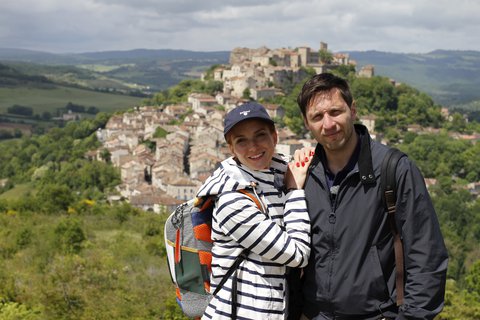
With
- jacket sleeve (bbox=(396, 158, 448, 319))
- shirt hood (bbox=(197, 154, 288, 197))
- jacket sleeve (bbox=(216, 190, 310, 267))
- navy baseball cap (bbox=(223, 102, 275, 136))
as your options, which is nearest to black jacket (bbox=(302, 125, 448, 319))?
jacket sleeve (bbox=(396, 158, 448, 319))

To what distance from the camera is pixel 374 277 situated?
2.87 meters

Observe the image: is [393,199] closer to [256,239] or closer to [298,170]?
→ [298,170]

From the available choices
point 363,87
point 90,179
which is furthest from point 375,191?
point 363,87

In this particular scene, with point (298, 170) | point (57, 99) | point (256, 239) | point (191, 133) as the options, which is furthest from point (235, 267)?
point (57, 99)

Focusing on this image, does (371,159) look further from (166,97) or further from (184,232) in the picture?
(166,97)

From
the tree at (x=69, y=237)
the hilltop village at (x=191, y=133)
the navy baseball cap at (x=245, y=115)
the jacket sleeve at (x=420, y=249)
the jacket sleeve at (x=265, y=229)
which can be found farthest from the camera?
the hilltop village at (x=191, y=133)

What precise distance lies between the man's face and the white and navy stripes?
1.24 ft

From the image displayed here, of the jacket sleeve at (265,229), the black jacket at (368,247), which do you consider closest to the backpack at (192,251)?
the jacket sleeve at (265,229)

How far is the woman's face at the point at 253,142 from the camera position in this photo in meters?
3.08

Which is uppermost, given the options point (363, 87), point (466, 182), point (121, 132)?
point (363, 87)

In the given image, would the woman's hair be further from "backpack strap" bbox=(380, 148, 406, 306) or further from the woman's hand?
"backpack strap" bbox=(380, 148, 406, 306)

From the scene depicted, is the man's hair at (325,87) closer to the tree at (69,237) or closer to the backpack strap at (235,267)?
the backpack strap at (235,267)

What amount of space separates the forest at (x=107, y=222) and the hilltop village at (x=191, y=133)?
276 cm

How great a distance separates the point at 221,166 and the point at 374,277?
113 centimetres
